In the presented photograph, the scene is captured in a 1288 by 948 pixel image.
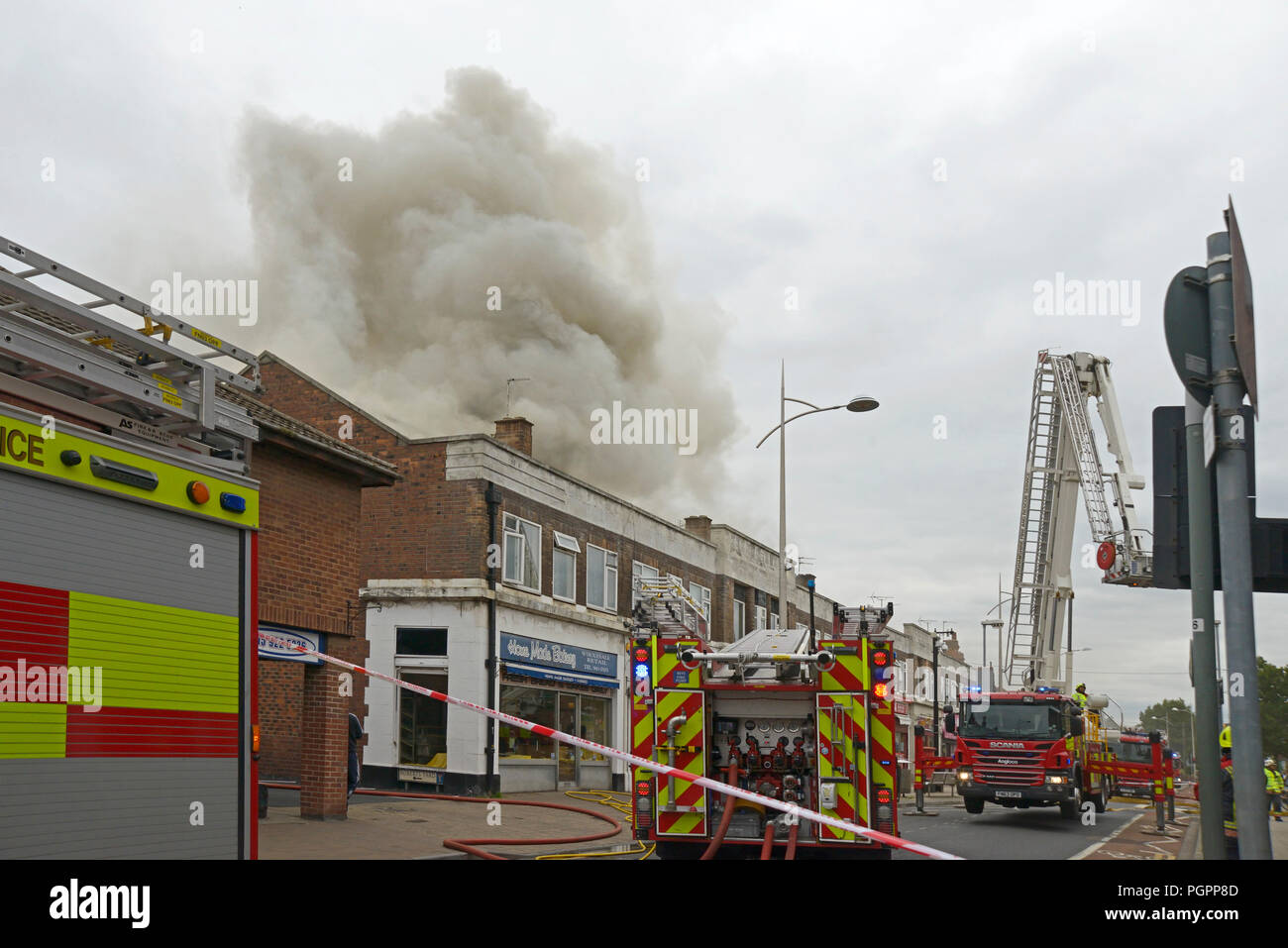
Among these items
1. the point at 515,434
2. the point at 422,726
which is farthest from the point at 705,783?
the point at 515,434

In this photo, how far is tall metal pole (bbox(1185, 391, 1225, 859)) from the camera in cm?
475

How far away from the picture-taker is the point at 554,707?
86.1 ft

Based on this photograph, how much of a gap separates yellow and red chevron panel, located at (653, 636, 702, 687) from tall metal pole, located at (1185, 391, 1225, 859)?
227 inches

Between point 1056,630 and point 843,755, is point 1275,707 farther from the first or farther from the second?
point 843,755

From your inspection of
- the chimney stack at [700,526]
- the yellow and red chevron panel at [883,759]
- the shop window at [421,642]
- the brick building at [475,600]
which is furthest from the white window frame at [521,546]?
the yellow and red chevron panel at [883,759]

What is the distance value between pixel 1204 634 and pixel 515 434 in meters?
22.6

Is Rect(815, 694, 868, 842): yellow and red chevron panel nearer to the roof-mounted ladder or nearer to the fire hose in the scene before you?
the fire hose

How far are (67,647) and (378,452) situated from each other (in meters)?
19.8

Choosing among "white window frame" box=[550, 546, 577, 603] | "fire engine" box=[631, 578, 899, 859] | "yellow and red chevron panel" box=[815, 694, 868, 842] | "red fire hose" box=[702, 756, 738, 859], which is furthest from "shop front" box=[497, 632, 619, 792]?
"yellow and red chevron panel" box=[815, 694, 868, 842]

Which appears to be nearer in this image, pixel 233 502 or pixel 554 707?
pixel 233 502

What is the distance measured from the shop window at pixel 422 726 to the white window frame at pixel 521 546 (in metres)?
2.43

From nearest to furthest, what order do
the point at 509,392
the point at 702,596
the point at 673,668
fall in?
the point at 673,668
the point at 702,596
the point at 509,392

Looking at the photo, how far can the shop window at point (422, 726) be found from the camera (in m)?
22.9
